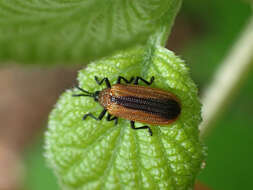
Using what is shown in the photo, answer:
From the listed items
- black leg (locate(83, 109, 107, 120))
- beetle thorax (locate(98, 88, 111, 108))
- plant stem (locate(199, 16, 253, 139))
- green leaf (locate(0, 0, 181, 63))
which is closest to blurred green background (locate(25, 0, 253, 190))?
plant stem (locate(199, 16, 253, 139))

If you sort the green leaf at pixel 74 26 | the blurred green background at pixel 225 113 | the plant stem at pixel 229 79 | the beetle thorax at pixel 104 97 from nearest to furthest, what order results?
1. the green leaf at pixel 74 26
2. the beetle thorax at pixel 104 97
3. the plant stem at pixel 229 79
4. the blurred green background at pixel 225 113

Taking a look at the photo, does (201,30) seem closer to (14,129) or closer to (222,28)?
(222,28)

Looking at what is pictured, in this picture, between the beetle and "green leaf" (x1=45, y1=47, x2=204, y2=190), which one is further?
the beetle

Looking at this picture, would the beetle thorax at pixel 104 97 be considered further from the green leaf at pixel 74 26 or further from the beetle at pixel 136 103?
the green leaf at pixel 74 26

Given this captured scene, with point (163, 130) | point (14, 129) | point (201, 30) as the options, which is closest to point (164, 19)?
point (163, 130)

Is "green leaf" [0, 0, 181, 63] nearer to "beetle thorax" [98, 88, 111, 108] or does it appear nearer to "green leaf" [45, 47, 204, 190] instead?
"green leaf" [45, 47, 204, 190]

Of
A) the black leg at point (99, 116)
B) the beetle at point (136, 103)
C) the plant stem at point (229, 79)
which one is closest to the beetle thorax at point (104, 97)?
the beetle at point (136, 103)
